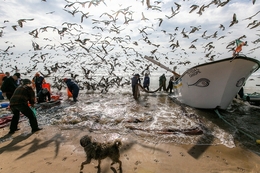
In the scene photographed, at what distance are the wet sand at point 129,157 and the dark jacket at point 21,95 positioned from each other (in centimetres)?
103

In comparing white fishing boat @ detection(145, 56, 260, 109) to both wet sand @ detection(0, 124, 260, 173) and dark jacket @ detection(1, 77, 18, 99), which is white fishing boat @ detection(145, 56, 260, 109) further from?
dark jacket @ detection(1, 77, 18, 99)

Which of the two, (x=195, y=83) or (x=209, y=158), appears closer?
(x=209, y=158)

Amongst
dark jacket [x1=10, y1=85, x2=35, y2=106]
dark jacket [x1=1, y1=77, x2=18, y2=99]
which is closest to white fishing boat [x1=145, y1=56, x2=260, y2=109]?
dark jacket [x1=10, y1=85, x2=35, y2=106]

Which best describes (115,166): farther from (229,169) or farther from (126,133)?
(229,169)

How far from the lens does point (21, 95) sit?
4777 millimetres

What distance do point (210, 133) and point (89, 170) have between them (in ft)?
12.7

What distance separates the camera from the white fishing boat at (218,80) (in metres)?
6.56

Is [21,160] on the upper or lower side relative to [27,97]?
lower

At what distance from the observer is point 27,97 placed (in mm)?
4922

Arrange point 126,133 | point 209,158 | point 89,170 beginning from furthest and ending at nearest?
point 126,133 < point 209,158 < point 89,170

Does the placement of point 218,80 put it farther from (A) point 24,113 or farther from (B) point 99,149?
(A) point 24,113

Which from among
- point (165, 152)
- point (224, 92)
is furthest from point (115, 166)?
point (224, 92)

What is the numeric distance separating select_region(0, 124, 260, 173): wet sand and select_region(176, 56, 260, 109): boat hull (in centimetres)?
370

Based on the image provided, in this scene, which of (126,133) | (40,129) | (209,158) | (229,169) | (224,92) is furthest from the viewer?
(224,92)
